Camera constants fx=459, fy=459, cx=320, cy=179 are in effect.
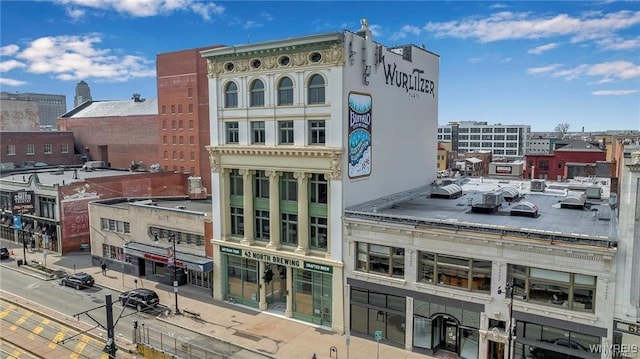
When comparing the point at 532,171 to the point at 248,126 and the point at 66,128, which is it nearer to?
the point at 248,126

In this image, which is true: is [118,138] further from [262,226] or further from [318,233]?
[318,233]

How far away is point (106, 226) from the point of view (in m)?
48.2

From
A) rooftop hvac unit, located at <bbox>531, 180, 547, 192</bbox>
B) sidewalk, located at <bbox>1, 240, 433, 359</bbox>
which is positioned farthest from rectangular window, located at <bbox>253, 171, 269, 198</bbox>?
rooftop hvac unit, located at <bbox>531, 180, 547, 192</bbox>

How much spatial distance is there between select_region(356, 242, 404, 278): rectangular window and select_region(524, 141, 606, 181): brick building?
59.6 m

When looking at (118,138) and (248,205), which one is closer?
(248,205)

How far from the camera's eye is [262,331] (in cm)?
3212

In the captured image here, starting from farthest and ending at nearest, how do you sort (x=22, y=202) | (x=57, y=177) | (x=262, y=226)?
(x=57, y=177) → (x=22, y=202) → (x=262, y=226)

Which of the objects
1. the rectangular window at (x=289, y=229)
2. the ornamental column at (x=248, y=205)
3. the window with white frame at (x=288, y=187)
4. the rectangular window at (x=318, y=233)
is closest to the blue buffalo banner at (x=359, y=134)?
the rectangular window at (x=318, y=233)

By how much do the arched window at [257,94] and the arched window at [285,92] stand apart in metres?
1.71

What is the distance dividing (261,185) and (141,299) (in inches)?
511

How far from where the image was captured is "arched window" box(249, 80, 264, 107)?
115ft

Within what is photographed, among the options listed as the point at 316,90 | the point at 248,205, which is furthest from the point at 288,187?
the point at 316,90

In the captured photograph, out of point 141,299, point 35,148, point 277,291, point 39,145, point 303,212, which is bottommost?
point 141,299

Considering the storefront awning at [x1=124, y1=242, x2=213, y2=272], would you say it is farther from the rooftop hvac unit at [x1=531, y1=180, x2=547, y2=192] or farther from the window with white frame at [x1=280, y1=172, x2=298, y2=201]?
the rooftop hvac unit at [x1=531, y1=180, x2=547, y2=192]
